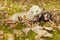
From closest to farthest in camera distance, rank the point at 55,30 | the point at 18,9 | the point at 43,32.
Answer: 1. the point at 43,32
2. the point at 55,30
3. the point at 18,9

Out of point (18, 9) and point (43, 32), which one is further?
point (18, 9)

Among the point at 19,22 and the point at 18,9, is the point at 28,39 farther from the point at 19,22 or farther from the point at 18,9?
the point at 18,9

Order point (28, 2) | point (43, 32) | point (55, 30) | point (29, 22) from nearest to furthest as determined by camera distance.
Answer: point (43, 32), point (55, 30), point (29, 22), point (28, 2)

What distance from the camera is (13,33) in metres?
7.03

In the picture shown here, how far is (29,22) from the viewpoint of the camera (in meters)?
8.09

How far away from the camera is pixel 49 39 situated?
6.79 metres

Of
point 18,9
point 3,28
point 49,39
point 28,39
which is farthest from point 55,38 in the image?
point 18,9

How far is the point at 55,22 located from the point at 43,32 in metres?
1.73

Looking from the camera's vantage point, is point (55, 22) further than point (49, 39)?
Yes

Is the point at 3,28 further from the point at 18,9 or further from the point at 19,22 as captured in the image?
the point at 18,9

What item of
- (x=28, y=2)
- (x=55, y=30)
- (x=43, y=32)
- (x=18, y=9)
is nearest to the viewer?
(x=43, y=32)

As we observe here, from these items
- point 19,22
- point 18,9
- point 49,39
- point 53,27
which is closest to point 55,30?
point 53,27

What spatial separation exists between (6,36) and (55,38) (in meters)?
1.41

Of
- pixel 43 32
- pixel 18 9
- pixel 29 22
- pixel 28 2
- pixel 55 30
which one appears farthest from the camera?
pixel 28 2
